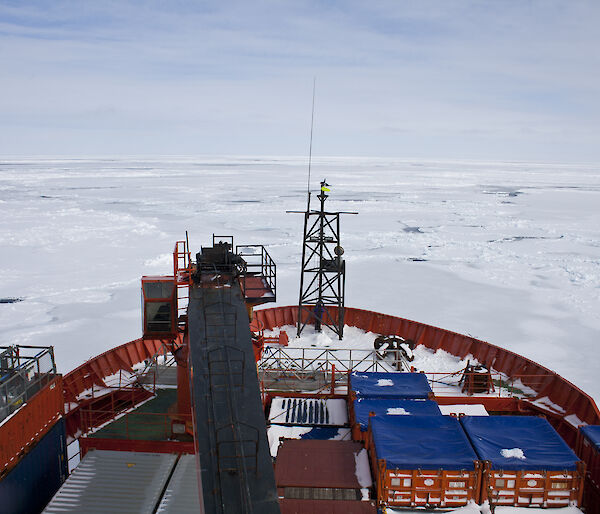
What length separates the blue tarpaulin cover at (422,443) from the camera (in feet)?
30.1

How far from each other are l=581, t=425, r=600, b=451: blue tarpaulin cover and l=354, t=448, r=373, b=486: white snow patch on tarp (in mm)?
4484

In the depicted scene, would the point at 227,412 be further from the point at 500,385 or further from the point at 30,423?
the point at 500,385

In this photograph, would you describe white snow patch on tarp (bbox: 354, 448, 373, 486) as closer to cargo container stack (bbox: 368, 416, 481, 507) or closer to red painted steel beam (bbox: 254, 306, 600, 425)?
cargo container stack (bbox: 368, 416, 481, 507)

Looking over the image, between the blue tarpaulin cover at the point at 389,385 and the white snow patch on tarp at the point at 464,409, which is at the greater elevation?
the blue tarpaulin cover at the point at 389,385

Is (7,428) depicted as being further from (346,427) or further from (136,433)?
(346,427)

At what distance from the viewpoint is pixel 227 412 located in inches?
301

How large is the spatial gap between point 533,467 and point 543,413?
22.4ft

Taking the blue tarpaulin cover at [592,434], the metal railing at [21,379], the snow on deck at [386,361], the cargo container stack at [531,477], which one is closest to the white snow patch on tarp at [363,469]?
the cargo container stack at [531,477]

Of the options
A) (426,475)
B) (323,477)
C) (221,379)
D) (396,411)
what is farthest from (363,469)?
(221,379)

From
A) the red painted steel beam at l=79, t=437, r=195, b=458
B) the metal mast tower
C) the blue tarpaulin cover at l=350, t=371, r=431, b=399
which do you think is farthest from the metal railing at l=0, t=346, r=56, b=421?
the metal mast tower

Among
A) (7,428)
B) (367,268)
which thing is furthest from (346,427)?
(367,268)

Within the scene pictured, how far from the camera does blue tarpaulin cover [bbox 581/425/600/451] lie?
10.2 meters

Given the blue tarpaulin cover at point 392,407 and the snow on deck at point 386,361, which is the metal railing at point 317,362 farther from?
the blue tarpaulin cover at point 392,407

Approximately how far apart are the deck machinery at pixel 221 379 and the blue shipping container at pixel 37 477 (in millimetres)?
2662
